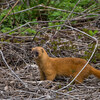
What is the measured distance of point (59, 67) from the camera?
5035 mm

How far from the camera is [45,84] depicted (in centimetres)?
484

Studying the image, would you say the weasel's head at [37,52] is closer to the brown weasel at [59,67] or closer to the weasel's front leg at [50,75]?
the brown weasel at [59,67]

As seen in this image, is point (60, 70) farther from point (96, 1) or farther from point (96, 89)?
point (96, 1)

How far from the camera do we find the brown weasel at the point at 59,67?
484 centimetres

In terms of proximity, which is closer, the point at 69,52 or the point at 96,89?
the point at 96,89

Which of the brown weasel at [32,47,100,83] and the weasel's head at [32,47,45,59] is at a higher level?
the weasel's head at [32,47,45,59]

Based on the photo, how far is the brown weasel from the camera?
15.9 feet

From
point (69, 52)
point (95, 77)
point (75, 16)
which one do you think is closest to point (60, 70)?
point (95, 77)

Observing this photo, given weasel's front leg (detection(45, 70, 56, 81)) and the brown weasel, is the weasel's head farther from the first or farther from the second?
weasel's front leg (detection(45, 70, 56, 81))

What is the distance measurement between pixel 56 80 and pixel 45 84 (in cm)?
44

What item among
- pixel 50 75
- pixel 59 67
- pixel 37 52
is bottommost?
pixel 50 75

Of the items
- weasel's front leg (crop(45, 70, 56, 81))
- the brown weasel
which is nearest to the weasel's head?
the brown weasel

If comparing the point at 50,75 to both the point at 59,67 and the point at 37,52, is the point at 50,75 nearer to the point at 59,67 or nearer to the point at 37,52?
the point at 59,67

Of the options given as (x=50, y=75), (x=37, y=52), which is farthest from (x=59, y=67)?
(x=37, y=52)
